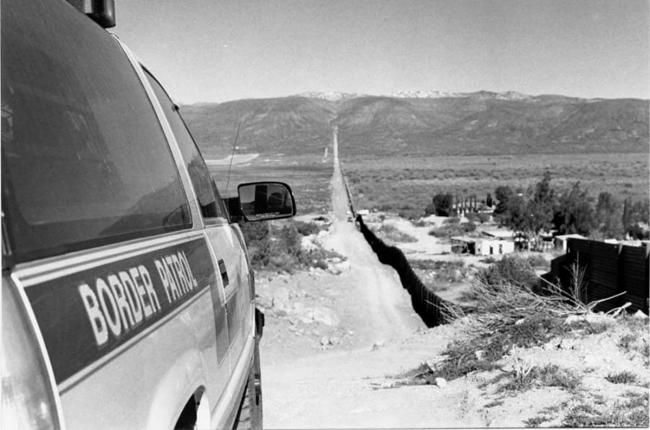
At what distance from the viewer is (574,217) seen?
116ft

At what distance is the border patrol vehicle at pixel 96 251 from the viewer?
1.15m

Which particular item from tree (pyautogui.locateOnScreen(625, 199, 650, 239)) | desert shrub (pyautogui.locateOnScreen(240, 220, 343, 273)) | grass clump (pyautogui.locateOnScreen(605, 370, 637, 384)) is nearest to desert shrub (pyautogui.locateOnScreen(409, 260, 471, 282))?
desert shrub (pyautogui.locateOnScreen(240, 220, 343, 273))

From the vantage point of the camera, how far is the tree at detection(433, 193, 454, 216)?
2088 inches

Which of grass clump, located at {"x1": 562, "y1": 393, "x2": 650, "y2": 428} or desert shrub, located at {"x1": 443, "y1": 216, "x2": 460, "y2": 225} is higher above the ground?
grass clump, located at {"x1": 562, "y1": 393, "x2": 650, "y2": 428}

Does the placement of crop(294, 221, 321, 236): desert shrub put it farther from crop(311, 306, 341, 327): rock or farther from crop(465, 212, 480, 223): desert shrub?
crop(311, 306, 341, 327): rock

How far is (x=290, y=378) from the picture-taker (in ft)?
35.6

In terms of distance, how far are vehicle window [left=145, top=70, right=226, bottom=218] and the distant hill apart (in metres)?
→ 117

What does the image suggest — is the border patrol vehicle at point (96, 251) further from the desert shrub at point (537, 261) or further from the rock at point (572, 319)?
the desert shrub at point (537, 261)

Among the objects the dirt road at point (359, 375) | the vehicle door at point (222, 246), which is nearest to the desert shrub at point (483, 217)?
the dirt road at point (359, 375)

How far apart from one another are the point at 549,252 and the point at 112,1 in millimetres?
29105

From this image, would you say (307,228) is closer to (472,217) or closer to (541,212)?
(472,217)

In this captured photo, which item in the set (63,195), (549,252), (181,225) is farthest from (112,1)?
(549,252)

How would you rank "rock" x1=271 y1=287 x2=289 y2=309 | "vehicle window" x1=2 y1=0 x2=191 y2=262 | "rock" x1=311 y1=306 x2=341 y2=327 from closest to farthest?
"vehicle window" x1=2 y1=0 x2=191 y2=262, "rock" x1=311 y1=306 x2=341 y2=327, "rock" x1=271 y1=287 x2=289 y2=309

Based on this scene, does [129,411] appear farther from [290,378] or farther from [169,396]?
[290,378]
